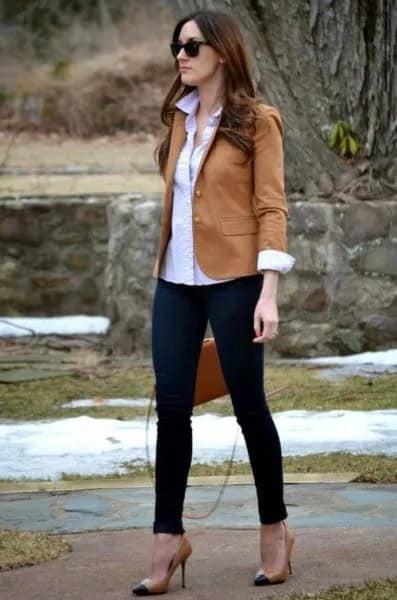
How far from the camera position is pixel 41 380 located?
919 cm

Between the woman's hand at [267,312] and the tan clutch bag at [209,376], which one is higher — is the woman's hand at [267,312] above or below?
above

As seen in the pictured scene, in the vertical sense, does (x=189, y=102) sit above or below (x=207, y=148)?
above

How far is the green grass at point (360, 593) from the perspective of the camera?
13.1 feet

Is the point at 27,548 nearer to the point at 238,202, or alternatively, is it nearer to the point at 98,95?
the point at 238,202

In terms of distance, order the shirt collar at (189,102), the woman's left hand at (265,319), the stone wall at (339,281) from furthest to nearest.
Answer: the stone wall at (339,281) → the shirt collar at (189,102) → the woman's left hand at (265,319)

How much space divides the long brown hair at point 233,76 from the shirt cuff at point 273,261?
28 centimetres

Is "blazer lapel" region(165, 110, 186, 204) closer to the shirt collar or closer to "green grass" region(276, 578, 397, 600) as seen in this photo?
the shirt collar

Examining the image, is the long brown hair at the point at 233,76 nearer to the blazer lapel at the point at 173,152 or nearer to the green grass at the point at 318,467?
the blazer lapel at the point at 173,152

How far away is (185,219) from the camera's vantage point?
14.1 feet

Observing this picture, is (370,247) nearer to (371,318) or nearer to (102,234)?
(371,318)

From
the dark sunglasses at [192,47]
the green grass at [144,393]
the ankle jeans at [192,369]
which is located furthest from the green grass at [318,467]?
the dark sunglasses at [192,47]

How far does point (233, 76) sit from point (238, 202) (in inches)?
14.2

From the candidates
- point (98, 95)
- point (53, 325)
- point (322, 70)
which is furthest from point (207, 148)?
point (98, 95)

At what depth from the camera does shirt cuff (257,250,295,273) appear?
4.16 metres
